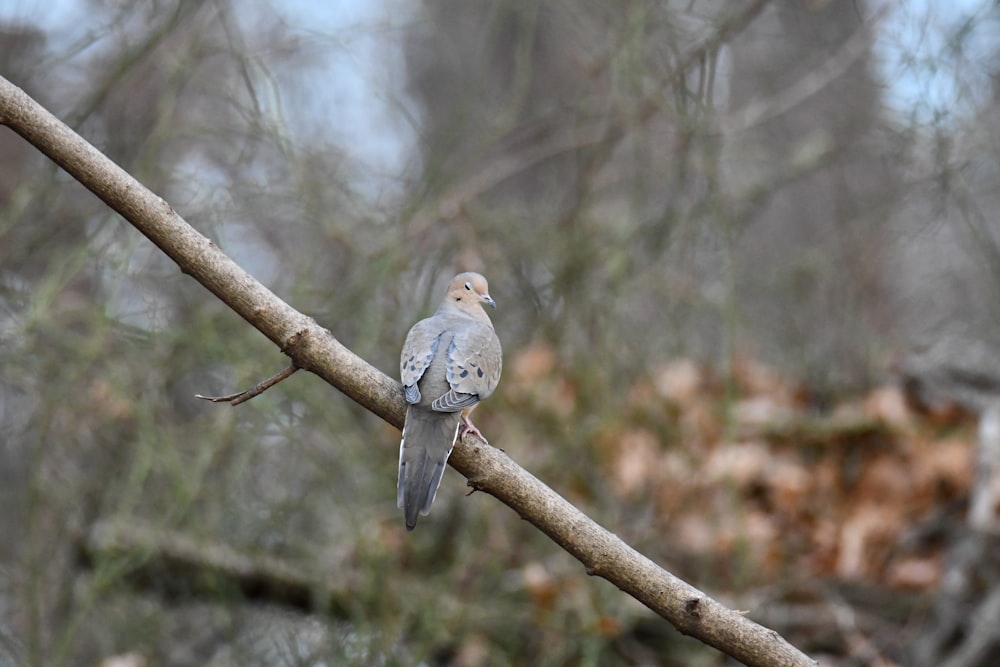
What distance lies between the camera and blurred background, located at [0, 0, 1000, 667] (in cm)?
449

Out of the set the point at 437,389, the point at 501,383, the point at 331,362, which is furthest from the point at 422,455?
the point at 501,383

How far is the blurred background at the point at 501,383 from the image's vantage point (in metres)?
4.49

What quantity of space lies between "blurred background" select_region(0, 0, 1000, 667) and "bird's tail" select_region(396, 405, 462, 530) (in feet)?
6.70

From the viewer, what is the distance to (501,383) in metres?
5.28

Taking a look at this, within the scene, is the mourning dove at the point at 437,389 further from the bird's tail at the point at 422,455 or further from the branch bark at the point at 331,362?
the branch bark at the point at 331,362

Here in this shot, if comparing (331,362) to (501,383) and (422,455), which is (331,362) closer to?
(422,455)

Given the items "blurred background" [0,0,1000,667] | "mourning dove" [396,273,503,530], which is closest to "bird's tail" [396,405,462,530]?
"mourning dove" [396,273,503,530]

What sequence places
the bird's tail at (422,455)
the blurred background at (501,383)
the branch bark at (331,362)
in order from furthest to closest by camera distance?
the blurred background at (501,383), the bird's tail at (422,455), the branch bark at (331,362)

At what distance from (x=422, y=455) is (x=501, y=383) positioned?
292cm

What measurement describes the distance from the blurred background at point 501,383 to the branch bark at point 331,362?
1.83 metres

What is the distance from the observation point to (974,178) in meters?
5.86

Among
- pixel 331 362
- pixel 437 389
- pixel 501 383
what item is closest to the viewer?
pixel 331 362

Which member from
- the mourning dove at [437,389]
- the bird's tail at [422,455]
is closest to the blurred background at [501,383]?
the mourning dove at [437,389]

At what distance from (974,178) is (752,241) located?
1.88 metres
